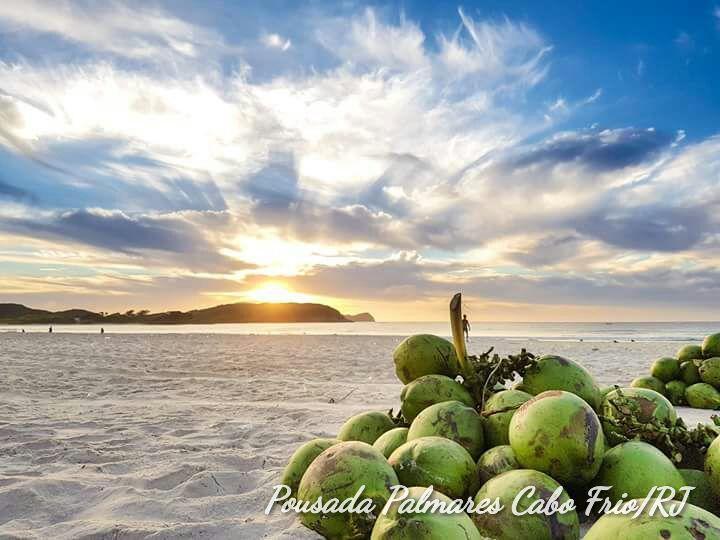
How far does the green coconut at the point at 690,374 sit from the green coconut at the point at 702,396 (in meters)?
0.13

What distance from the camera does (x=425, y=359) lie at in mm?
3066

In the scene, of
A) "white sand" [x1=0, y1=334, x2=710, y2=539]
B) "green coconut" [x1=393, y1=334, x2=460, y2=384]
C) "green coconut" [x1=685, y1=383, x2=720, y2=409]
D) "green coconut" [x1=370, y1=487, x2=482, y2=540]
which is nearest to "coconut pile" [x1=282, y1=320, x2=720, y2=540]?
"green coconut" [x1=370, y1=487, x2=482, y2=540]

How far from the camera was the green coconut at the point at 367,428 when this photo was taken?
2.87 m

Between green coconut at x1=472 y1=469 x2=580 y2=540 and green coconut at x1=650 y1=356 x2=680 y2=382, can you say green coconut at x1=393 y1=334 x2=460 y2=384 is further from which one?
green coconut at x1=650 y1=356 x2=680 y2=382

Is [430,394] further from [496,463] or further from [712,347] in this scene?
[712,347]

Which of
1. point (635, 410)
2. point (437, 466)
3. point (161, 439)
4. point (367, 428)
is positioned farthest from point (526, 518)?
point (161, 439)

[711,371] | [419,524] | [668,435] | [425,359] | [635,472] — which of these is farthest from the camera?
[711,371]

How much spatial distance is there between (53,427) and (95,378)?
4728 millimetres

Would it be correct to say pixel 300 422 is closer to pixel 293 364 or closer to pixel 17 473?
pixel 17 473

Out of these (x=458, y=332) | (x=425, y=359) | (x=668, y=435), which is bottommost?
(x=668, y=435)

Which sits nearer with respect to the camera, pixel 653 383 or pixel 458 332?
pixel 458 332

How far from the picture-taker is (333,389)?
9.02 metres

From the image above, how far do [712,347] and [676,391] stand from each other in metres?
0.61

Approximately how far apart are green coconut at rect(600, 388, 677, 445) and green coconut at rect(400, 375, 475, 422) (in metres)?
0.66
